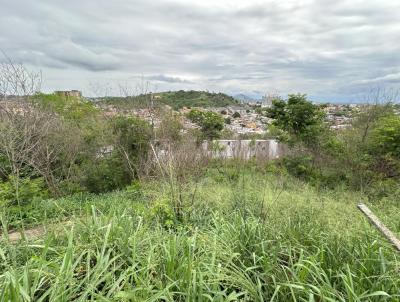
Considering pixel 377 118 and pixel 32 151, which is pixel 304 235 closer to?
pixel 32 151

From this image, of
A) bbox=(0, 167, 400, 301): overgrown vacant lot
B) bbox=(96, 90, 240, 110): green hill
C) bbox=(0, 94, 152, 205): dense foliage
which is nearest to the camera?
bbox=(0, 167, 400, 301): overgrown vacant lot

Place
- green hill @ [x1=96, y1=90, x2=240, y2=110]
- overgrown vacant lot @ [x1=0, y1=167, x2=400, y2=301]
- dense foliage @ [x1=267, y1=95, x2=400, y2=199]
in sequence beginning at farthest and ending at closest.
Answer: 1. green hill @ [x1=96, y1=90, x2=240, y2=110]
2. dense foliage @ [x1=267, y1=95, x2=400, y2=199]
3. overgrown vacant lot @ [x1=0, y1=167, x2=400, y2=301]

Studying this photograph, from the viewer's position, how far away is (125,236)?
2.47 m

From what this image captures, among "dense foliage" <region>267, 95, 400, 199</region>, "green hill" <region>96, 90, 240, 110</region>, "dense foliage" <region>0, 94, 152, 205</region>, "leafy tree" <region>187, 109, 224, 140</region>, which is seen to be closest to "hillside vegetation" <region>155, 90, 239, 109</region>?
"green hill" <region>96, 90, 240, 110</region>

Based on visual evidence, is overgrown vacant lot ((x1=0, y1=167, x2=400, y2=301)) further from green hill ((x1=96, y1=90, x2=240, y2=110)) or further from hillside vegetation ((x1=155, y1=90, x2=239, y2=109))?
hillside vegetation ((x1=155, y1=90, x2=239, y2=109))

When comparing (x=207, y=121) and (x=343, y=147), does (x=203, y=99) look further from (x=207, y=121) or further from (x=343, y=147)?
(x=343, y=147)

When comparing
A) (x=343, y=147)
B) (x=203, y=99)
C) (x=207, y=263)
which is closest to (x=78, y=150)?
(x=207, y=263)

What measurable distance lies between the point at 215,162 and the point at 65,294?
840 centimetres

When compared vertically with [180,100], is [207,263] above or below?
below

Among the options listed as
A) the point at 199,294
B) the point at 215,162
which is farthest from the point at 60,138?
the point at 199,294

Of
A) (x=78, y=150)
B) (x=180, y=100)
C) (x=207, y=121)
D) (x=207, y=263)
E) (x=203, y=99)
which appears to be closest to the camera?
(x=207, y=263)

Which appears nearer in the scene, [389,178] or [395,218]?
[395,218]

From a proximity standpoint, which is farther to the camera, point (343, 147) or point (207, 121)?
point (207, 121)

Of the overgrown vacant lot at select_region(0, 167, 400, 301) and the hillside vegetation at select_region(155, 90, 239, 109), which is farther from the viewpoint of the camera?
the hillside vegetation at select_region(155, 90, 239, 109)
